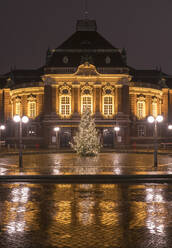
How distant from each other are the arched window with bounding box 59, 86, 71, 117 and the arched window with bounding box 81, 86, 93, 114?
2.31m

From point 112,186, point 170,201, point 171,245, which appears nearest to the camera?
point 171,245

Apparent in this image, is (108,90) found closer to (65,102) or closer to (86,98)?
(86,98)

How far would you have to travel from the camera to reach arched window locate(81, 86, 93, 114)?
5383 cm

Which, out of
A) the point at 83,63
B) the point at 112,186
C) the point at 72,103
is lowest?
the point at 112,186

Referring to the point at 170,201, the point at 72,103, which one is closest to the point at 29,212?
the point at 170,201

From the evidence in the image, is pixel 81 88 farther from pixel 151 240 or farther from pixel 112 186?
pixel 151 240

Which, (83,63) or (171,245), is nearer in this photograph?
(171,245)

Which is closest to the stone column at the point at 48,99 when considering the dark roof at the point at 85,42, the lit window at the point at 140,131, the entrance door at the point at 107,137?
the dark roof at the point at 85,42

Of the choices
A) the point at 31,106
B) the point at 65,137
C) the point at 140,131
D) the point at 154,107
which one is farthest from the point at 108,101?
the point at 31,106

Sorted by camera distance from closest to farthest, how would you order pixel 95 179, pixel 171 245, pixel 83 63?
pixel 171 245 → pixel 95 179 → pixel 83 63

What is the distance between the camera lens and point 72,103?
53812 mm

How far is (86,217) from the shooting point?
8.91 metres

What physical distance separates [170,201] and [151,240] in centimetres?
447

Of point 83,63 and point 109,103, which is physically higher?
point 83,63
